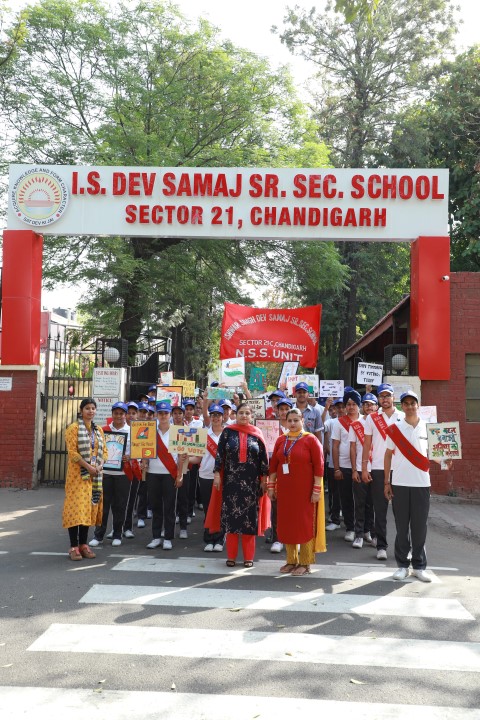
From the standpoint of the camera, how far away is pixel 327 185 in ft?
44.5

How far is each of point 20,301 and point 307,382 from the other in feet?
18.7

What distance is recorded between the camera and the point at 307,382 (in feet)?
38.8

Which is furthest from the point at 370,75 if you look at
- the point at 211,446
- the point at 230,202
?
the point at 211,446

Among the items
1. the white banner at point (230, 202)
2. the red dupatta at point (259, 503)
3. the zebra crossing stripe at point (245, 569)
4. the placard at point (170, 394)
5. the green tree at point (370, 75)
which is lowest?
the zebra crossing stripe at point (245, 569)

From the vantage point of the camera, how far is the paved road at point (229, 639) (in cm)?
415

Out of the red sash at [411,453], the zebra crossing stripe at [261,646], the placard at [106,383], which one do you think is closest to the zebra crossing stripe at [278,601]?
the zebra crossing stripe at [261,646]

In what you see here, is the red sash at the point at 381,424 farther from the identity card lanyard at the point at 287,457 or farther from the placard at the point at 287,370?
the placard at the point at 287,370

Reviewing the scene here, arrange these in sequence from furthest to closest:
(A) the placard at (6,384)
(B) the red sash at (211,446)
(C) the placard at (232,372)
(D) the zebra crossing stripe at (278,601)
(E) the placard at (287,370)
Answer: (A) the placard at (6,384), (E) the placard at (287,370), (C) the placard at (232,372), (B) the red sash at (211,446), (D) the zebra crossing stripe at (278,601)

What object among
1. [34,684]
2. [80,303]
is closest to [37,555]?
[34,684]

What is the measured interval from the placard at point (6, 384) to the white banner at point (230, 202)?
2.90m

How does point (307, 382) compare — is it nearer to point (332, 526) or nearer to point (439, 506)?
point (332, 526)

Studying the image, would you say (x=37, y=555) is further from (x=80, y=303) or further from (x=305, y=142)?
(x=305, y=142)

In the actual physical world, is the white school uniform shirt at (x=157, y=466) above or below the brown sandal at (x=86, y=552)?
above

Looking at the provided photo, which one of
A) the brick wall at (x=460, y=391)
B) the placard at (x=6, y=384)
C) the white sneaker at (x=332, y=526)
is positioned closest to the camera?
the white sneaker at (x=332, y=526)
